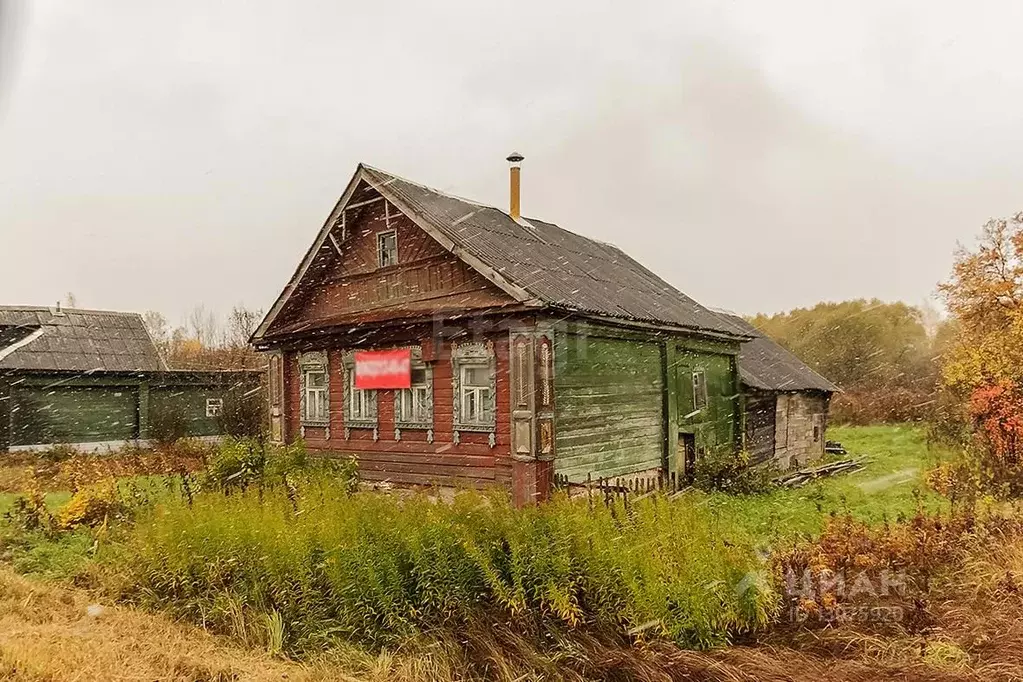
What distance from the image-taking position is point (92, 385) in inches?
899

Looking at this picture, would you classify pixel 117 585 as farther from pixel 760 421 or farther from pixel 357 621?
pixel 760 421

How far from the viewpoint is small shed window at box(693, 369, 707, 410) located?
16.2 meters

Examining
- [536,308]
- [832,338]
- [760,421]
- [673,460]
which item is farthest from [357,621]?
[832,338]

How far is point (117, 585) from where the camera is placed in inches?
298

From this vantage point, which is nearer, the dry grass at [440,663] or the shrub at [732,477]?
the dry grass at [440,663]

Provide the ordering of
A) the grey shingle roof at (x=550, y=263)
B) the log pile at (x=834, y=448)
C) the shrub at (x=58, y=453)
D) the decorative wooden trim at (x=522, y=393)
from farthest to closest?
the log pile at (x=834, y=448)
the shrub at (x=58, y=453)
the grey shingle roof at (x=550, y=263)
the decorative wooden trim at (x=522, y=393)

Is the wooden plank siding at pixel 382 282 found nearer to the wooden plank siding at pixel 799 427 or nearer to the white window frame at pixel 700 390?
the white window frame at pixel 700 390

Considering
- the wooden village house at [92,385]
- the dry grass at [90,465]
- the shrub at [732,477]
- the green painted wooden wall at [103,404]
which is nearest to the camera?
the shrub at [732,477]

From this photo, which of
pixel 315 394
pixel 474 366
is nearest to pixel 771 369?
pixel 474 366

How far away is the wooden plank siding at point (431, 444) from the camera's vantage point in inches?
481

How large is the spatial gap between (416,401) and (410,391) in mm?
242

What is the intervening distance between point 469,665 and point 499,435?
6814mm

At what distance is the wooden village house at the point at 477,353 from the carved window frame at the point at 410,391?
3 cm

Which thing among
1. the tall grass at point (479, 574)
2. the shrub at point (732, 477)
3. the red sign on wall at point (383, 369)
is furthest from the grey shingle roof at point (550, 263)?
the tall grass at point (479, 574)
